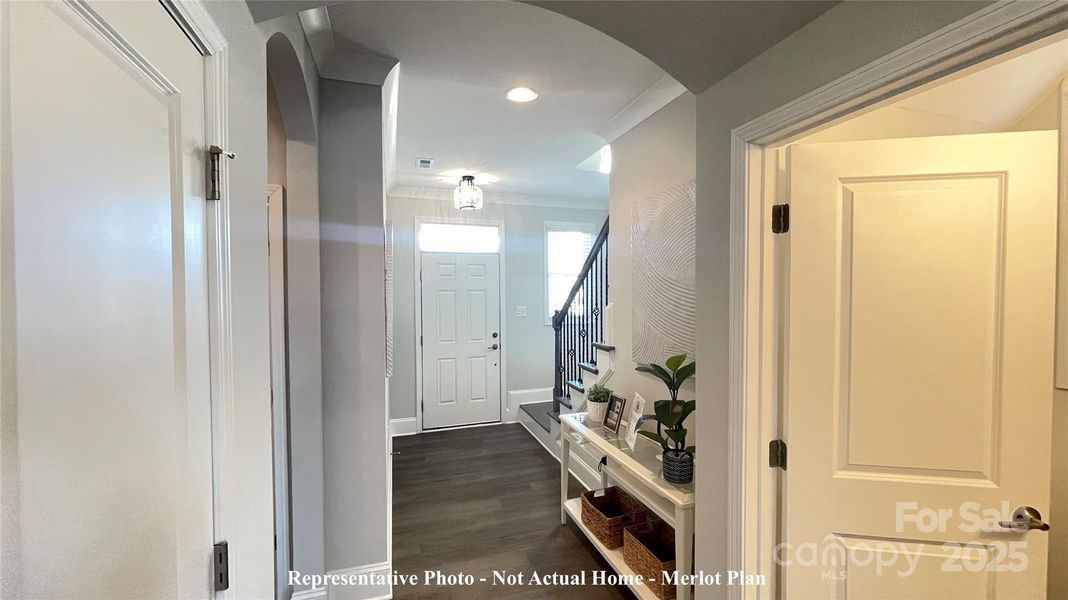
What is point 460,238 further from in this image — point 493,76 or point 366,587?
point 366,587

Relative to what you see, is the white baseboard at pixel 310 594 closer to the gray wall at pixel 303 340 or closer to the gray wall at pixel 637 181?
the gray wall at pixel 303 340

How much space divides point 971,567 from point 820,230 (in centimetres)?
107

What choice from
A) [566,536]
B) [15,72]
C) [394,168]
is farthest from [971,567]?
[394,168]

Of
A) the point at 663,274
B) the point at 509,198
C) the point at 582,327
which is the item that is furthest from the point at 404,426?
the point at 663,274

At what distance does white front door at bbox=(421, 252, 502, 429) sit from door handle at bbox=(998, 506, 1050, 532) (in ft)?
13.0

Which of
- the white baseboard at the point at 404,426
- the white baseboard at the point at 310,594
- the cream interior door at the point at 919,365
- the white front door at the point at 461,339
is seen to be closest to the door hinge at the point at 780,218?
the cream interior door at the point at 919,365

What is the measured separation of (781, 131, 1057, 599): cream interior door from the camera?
1.15 metres

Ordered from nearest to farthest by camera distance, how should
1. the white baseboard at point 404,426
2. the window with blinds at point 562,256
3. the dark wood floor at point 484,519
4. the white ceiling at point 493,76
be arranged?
the white ceiling at point 493,76, the dark wood floor at point 484,519, the white baseboard at point 404,426, the window with blinds at point 562,256

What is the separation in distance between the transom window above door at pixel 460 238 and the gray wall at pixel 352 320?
2490 millimetres

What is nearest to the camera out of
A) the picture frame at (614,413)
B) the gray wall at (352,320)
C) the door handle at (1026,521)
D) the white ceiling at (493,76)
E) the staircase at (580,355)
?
the door handle at (1026,521)

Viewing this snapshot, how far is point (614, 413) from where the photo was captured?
2529 mm

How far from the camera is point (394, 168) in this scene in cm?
361

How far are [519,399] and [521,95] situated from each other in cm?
341

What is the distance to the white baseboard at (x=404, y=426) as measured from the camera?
4.28 meters
